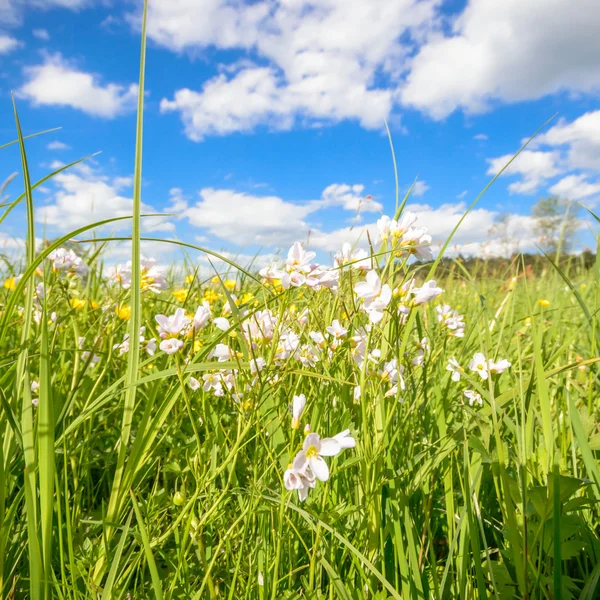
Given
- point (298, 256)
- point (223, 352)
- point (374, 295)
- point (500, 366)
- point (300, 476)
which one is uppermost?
point (298, 256)

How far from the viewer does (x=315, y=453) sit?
2.79ft

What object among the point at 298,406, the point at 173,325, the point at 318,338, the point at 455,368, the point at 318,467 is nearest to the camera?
the point at 318,467

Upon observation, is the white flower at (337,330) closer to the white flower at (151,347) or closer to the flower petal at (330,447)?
the flower petal at (330,447)

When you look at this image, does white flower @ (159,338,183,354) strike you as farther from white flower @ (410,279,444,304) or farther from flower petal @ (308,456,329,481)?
white flower @ (410,279,444,304)

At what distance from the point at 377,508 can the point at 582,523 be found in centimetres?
53

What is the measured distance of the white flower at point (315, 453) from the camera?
827 millimetres

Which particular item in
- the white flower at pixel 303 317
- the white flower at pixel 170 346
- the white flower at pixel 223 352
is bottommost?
the white flower at pixel 223 352

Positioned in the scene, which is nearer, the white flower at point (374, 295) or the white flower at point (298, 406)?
the white flower at point (298, 406)

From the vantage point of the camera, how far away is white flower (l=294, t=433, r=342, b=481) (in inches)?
32.5

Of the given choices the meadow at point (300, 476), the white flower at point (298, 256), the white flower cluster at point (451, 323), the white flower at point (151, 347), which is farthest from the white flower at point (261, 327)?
the white flower cluster at point (451, 323)

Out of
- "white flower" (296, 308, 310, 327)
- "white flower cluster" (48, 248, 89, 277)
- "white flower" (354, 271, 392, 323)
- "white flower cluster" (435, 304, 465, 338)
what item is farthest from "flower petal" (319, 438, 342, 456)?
"white flower cluster" (48, 248, 89, 277)

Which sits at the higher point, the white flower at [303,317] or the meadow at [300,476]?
the white flower at [303,317]

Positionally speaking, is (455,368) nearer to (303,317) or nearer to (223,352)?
(303,317)

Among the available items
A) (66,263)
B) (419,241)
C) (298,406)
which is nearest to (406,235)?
(419,241)
